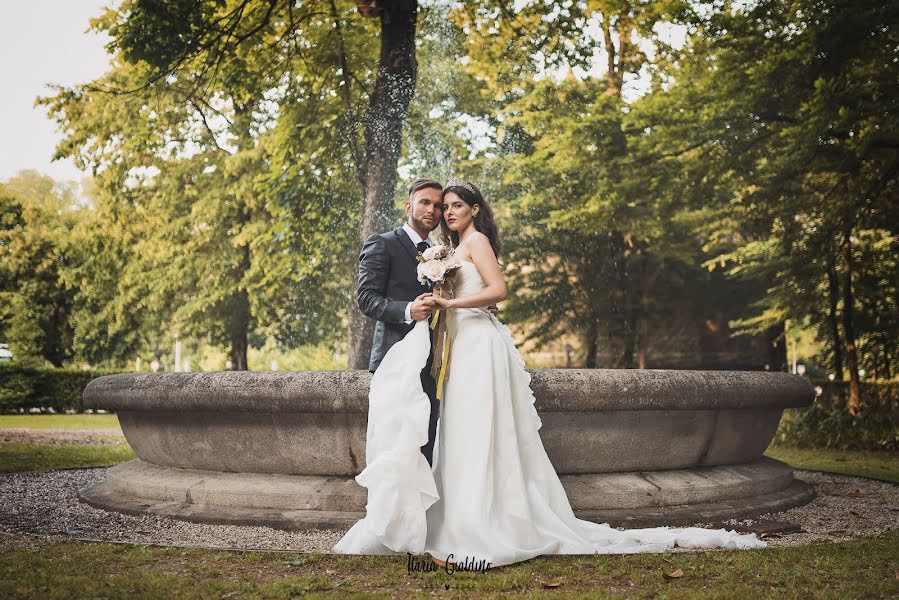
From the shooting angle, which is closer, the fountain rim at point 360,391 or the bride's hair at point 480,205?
the bride's hair at point 480,205

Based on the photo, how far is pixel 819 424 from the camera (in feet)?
47.8

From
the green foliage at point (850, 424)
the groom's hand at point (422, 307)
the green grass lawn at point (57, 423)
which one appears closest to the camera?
the groom's hand at point (422, 307)

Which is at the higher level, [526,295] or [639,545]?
[526,295]

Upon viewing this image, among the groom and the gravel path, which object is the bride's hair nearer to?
the groom

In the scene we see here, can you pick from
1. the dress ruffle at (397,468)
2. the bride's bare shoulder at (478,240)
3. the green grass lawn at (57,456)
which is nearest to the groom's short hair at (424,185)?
the bride's bare shoulder at (478,240)

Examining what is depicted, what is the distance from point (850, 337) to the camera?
15.5m

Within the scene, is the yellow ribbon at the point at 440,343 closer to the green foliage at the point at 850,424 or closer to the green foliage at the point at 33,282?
the green foliage at the point at 850,424

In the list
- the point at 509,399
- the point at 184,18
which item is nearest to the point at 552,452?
the point at 509,399

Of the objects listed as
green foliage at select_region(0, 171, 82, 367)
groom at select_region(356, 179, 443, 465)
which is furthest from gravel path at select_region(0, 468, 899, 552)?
green foliage at select_region(0, 171, 82, 367)

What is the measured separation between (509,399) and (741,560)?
5.14ft

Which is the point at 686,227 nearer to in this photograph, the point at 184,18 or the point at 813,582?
the point at 184,18

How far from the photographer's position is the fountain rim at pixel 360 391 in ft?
18.7

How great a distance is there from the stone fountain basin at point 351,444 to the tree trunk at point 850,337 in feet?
30.8

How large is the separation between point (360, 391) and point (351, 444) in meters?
0.46
